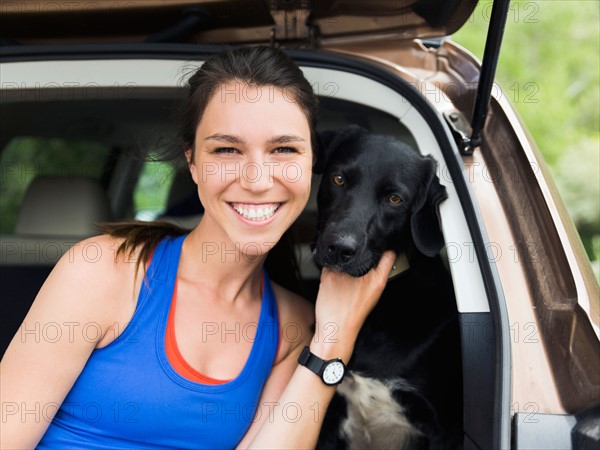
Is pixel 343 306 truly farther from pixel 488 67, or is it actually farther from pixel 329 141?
pixel 488 67

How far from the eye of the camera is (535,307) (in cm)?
142

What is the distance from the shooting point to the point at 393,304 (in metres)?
1.99

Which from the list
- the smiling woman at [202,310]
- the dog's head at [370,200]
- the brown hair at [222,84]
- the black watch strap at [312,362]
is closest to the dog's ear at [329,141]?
the dog's head at [370,200]

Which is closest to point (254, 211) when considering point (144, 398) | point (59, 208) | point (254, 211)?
point (254, 211)

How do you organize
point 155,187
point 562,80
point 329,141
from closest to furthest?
1. point 329,141
2. point 155,187
3. point 562,80

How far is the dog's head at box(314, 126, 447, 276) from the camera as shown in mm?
1821

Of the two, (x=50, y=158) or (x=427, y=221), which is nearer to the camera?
(x=427, y=221)

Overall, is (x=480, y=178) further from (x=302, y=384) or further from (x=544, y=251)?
(x=302, y=384)

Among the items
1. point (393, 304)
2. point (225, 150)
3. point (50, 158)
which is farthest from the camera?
point (50, 158)

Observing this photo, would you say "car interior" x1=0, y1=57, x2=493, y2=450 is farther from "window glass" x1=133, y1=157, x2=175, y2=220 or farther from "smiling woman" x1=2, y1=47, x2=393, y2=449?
"smiling woman" x1=2, y1=47, x2=393, y2=449

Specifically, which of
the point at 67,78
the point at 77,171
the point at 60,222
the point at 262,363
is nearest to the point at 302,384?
the point at 262,363

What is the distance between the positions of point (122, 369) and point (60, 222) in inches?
50.5

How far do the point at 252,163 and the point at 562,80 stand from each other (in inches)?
433

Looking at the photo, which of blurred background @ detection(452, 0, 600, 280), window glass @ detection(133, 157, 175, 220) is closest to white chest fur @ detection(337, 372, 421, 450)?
window glass @ detection(133, 157, 175, 220)
